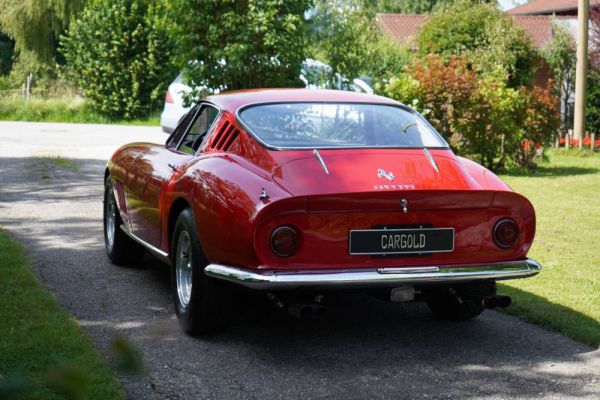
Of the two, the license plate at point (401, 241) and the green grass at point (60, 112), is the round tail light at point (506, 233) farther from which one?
the green grass at point (60, 112)

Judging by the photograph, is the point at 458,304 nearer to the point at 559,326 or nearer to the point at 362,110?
the point at 559,326

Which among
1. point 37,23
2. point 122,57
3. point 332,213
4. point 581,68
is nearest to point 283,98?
point 332,213

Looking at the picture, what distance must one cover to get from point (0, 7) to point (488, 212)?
34.5 m

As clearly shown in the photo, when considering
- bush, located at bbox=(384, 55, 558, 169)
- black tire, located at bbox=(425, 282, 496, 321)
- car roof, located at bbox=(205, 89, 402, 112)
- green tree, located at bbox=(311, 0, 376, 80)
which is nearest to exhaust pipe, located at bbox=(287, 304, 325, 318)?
black tire, located at bbox=(425, 282, 496, 321)

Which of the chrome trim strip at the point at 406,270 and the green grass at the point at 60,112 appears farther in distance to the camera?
the green grass at the point at 60,112

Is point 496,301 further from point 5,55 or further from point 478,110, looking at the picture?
point 5,55

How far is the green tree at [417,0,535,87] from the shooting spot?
29.3 metres

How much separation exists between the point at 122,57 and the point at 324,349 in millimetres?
25307

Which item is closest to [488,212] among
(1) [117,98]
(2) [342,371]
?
(2) [342,371]

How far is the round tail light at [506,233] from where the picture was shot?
16.8 ft

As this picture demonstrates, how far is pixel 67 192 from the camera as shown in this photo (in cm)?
1236

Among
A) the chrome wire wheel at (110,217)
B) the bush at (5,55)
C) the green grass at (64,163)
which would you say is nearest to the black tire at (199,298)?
the chrome wire wheel at (110,217)

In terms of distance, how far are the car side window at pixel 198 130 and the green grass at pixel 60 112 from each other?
70.7ft

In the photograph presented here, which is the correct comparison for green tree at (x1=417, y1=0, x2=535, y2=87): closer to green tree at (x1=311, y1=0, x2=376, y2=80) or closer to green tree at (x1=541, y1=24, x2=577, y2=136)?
green tree at (x1=541, y1=24, x2=577, y2=136)
